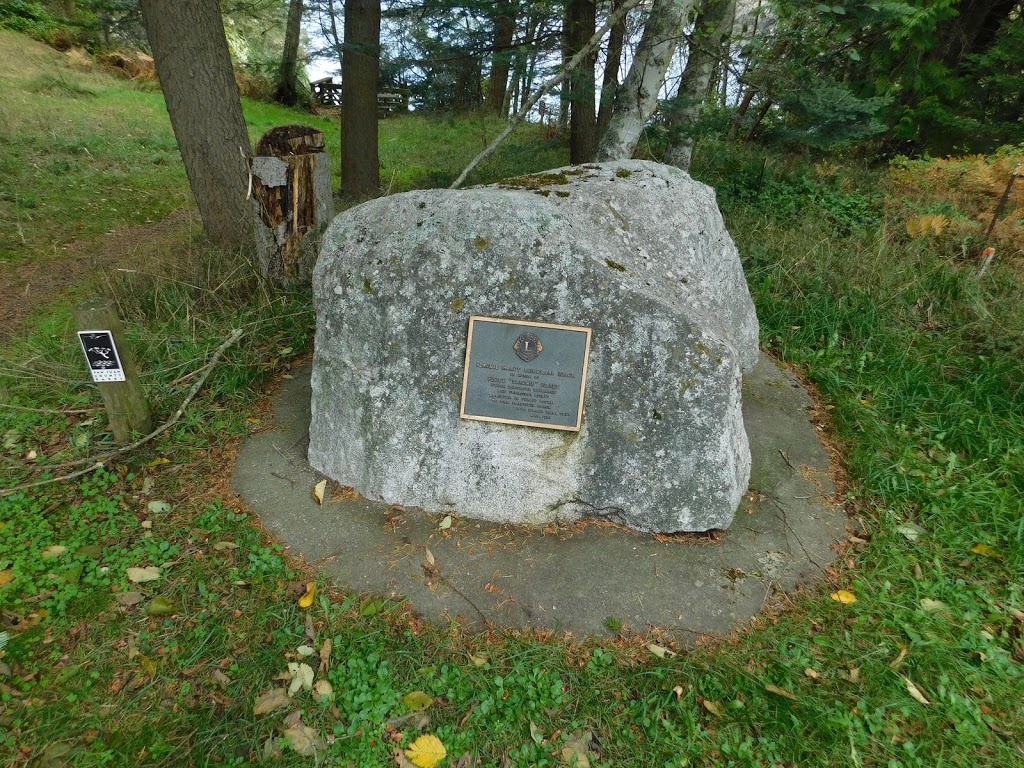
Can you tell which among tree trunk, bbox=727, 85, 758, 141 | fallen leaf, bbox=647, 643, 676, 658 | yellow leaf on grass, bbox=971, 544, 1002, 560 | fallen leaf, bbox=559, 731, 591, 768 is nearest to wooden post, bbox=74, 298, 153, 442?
fallen leaf, bbox=559, 731, 591, 768

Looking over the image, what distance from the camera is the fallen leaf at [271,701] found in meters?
2.29

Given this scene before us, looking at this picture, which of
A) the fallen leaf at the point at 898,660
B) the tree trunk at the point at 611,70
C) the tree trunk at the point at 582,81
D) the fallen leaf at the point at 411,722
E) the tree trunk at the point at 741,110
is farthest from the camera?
the tree trunk at the point at 741,110

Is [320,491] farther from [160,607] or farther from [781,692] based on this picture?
[781,692]

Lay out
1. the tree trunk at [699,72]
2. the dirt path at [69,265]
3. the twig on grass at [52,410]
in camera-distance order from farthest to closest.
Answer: the tree trunk at [699,72] → the dirt path at [69,265] → the twig on grass at [52,410]

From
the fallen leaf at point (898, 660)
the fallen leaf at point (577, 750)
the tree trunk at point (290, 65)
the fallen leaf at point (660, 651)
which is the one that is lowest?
the fallen leaf at point (577, 750)

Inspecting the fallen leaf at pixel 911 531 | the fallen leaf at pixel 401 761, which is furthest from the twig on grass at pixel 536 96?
the fallen leaf at pixel 911 531

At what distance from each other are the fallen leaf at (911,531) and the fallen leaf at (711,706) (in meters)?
1.63

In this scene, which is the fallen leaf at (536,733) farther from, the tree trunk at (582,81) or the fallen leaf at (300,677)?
the tree trunk at (582,81)

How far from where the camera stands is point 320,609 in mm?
2652

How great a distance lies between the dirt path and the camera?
5340 millimetres

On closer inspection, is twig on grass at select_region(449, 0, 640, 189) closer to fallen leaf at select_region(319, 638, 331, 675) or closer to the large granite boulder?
the large granite boulder

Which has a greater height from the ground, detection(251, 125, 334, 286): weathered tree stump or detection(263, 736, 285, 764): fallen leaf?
detection(251, 125, 334, 286): weathered tree stump

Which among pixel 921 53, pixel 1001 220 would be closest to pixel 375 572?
pixel 1001 220

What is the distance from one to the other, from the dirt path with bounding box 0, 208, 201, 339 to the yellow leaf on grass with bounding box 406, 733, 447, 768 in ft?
16.8
